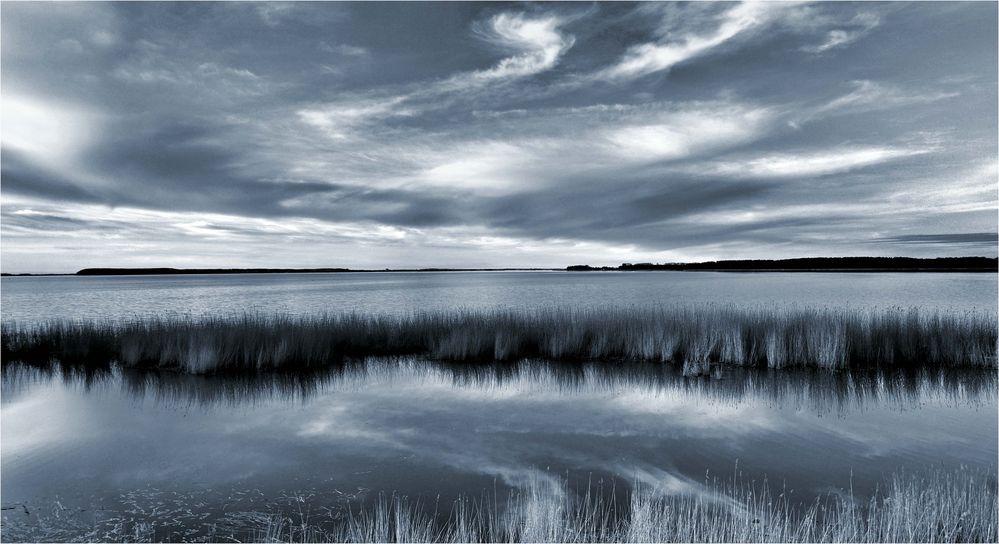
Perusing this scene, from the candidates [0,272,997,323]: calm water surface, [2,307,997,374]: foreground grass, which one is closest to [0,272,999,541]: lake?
[2,307,997,374]: foreground grass

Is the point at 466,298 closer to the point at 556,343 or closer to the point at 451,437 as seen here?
the point at 556,343

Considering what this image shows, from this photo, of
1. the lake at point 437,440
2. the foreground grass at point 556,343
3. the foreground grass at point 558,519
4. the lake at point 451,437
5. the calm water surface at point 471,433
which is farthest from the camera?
the foreground grass at point 556,343

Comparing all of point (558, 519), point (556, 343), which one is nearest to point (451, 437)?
point (558, 519)

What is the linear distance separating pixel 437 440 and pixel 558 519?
3.35m

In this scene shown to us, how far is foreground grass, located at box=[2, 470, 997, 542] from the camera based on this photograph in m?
4.44

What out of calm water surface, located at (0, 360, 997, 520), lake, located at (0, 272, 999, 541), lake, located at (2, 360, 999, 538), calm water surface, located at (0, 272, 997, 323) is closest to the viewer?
lake, located at (0, 272, 999, 541)

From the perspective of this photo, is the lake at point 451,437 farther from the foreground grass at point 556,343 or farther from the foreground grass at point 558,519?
the foreground grass at point 556,343

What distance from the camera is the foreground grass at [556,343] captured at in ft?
42.0

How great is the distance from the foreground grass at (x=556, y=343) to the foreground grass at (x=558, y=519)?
7.11 m

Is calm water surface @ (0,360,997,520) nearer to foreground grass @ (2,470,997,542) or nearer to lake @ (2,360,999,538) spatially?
lake @ (2,360,999,538)

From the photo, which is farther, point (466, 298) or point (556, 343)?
point (466, 298)

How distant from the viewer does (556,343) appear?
14.6 metres

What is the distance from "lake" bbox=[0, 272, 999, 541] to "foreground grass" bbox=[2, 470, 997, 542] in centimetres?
4

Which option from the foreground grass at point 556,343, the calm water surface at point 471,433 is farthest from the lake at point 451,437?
the foreground grass at point 556,343
